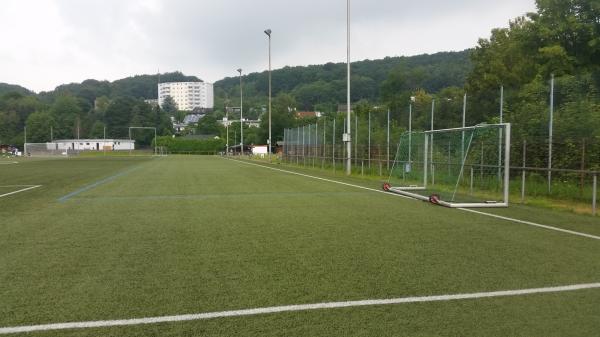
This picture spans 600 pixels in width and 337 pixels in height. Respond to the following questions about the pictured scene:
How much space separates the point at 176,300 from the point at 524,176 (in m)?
10.2

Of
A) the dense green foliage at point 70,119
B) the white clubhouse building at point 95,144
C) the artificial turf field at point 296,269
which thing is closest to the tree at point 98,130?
the dense green foliage at point 70,119

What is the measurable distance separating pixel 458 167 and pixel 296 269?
9.55 metres

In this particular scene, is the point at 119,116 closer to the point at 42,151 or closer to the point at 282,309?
the point at 42,151

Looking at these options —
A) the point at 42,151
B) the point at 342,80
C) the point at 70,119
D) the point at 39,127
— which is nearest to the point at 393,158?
the point at 42,151

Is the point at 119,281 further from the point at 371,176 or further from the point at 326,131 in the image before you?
the point at 326,131

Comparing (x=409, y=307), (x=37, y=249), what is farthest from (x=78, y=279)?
(x=409, y=307)

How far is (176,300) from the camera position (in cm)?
421

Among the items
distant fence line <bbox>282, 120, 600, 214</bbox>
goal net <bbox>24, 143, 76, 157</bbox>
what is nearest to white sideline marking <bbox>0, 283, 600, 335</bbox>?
distant fence line <bbox>282, 120, 600, 214</bbox>

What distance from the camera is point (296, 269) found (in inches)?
207

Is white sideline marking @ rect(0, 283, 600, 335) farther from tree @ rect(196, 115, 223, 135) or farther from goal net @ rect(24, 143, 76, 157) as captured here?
tree @ rect(196, 115, 223, 135)

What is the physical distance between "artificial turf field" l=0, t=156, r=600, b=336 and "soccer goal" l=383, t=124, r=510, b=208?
9.82ft

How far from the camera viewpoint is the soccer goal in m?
12.8

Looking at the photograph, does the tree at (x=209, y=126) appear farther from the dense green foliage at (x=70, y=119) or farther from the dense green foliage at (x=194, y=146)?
the dense green foliage at (x=194, y=146)

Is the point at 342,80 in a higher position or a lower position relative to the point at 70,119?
higher
